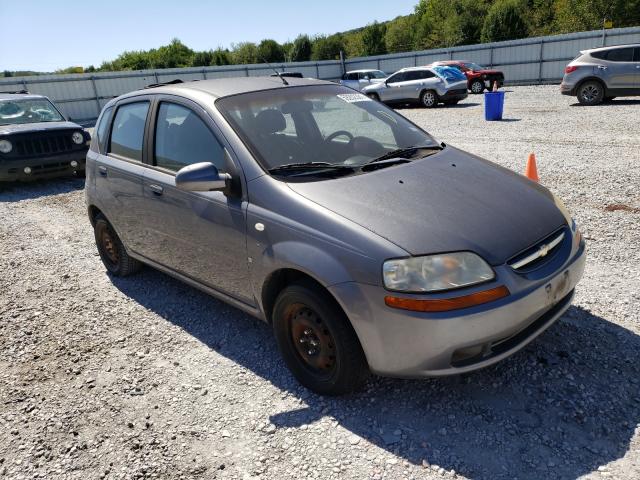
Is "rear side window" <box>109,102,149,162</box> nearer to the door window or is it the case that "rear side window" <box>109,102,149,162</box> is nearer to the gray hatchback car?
the gray hatchback car

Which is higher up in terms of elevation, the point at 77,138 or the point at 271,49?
the point at 271,49

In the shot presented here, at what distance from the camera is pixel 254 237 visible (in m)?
2.99

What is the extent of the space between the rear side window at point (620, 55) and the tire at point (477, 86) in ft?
31.5

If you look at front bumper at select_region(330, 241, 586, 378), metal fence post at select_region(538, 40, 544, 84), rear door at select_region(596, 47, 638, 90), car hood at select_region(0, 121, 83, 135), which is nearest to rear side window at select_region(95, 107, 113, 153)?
front bumper at select_region(330, 241, 586, 378)

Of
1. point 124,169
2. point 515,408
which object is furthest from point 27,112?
point 515,408

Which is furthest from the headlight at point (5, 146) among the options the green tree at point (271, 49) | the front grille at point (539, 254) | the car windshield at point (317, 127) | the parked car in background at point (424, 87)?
the green tree at point (271, 49)

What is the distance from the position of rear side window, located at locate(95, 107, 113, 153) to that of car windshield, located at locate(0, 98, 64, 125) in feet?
21.9

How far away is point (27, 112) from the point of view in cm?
1045

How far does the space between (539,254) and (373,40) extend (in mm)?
58486

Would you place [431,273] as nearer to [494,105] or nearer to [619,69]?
[494,105]

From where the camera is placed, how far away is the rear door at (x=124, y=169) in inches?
159

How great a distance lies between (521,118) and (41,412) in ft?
47.3

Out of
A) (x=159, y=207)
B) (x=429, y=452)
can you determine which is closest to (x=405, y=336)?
(x=429, y=452)

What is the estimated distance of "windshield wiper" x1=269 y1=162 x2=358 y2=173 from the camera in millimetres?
3057
